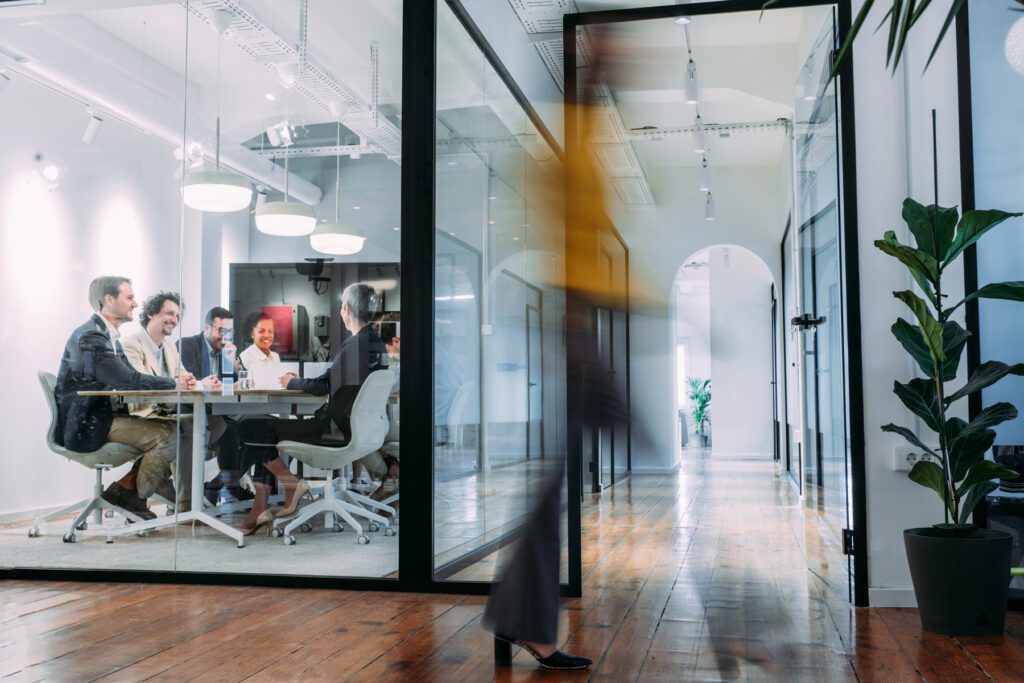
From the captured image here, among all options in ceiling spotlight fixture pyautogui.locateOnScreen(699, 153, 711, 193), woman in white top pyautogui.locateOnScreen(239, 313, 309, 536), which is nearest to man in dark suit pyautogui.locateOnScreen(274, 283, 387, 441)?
woman in white top pyautogui.locateOnScreen(239, 313, 309, 536)

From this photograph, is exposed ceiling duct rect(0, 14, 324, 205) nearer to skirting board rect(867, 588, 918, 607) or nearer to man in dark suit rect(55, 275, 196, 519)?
man in dark suit rect(55, 275, 196, 519)

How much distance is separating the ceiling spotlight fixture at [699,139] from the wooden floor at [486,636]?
1365mm

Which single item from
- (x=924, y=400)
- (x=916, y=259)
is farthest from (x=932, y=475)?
(x=916, y=259)

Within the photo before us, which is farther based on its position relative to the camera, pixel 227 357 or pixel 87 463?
pixel 87 463

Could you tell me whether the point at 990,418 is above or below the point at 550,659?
above

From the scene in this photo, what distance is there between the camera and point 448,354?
3.68m

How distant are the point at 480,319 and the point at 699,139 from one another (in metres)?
A: 1.59

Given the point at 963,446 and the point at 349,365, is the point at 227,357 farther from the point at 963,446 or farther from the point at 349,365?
the point at 963,446

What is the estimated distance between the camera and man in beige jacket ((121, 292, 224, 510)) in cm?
371

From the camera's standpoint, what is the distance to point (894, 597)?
3.26m

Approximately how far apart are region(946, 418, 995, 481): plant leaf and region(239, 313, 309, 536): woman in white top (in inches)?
93.0

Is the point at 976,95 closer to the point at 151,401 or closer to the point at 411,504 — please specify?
the point at 411,504

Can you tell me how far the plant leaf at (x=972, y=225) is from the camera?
9.31 ft

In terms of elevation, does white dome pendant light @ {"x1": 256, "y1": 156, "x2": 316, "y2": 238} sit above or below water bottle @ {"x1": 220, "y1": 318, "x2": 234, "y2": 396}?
above
